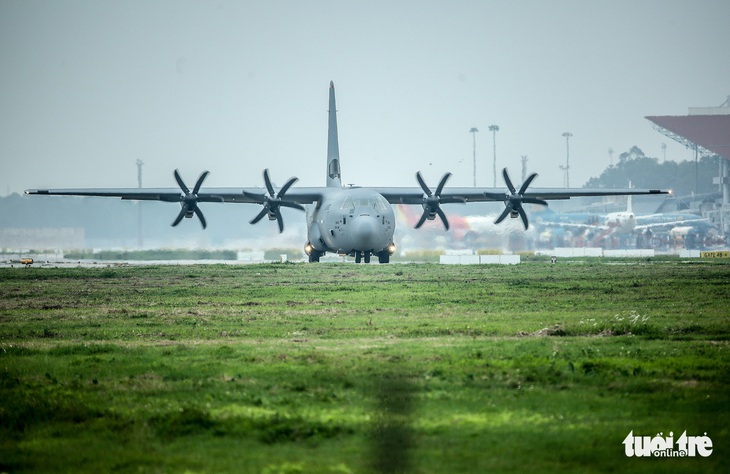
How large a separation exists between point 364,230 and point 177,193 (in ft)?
42.1

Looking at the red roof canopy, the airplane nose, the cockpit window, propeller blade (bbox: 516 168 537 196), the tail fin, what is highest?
the red roof canopy

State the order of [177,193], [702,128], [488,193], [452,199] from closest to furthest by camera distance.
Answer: [177,193]
[488,193]
[452,199]
[702,128]

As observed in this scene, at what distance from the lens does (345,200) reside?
49250mm

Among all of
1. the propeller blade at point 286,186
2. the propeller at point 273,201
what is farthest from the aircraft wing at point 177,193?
the propeller blade at point 286,186

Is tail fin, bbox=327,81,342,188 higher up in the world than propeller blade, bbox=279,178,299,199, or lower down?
higher up

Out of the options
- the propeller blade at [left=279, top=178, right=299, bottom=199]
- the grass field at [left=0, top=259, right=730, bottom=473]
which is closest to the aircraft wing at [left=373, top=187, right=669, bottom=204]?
the propeller blade at [left=279, top=178, right=299, bottom=199]

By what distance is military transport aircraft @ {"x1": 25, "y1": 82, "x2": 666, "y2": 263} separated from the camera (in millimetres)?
48406

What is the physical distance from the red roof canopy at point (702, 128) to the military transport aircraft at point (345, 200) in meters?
90.8

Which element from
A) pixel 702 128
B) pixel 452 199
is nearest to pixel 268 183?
pixel 452 199

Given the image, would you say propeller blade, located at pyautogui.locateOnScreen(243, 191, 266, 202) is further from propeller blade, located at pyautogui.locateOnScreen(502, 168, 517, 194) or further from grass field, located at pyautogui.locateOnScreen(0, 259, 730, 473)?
grass field, located at pyautogui.locateOnScreen(0, 259, 730, 473)

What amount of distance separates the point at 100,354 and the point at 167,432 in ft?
23.5

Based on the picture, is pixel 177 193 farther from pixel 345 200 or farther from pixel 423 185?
pixel 423 185

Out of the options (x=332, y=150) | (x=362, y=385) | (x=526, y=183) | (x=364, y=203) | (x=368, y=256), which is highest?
(x=332, y=150)

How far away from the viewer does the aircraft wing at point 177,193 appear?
5253cm
